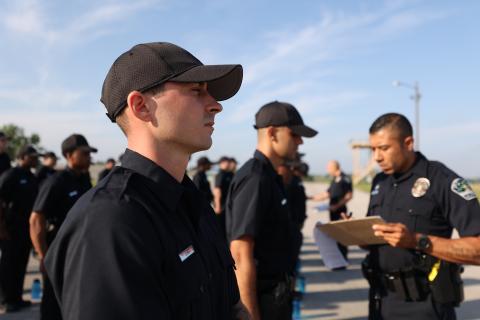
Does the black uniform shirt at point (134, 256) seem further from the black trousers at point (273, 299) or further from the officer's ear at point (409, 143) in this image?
the officer's ear at point (409, 143)

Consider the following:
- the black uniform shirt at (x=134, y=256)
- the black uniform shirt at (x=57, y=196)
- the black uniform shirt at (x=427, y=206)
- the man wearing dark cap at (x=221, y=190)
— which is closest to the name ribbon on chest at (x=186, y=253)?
the black uniform shirt at (x=134, y=256)

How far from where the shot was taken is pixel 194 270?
1300 mm

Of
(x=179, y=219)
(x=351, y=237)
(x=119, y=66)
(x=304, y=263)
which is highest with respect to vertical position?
(x=119, y=66)

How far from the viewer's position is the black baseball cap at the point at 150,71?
137 centimetres

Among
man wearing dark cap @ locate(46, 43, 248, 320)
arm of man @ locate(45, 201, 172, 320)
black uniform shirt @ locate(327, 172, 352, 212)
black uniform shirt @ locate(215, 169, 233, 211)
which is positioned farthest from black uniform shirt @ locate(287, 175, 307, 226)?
arm of man @ locate(45, 201, 172, 320)

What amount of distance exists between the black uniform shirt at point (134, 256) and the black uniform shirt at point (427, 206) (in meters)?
1.86

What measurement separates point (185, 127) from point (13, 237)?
5682 mm

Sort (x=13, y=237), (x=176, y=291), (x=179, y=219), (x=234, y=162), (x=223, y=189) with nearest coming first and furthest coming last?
1. (x=176, y=291)
2. (x=179, y=219)
3. (x=13, y=237)
4. (x=223, y=189)
5. (x=234, y=162)

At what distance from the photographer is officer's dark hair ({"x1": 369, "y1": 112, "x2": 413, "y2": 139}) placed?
10.3 feet

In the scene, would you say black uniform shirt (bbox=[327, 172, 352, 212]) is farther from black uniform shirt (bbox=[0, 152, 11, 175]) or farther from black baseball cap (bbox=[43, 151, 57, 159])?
black baseball cap (bbox=[43, 151, 57, 159])

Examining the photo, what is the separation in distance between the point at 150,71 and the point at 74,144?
156 inches

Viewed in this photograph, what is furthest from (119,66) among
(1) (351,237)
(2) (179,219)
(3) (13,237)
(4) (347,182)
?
(4) (347,182)

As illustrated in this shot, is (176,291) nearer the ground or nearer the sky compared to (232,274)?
nearer the sky

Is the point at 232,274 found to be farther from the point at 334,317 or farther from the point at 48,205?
the point at 334,317
